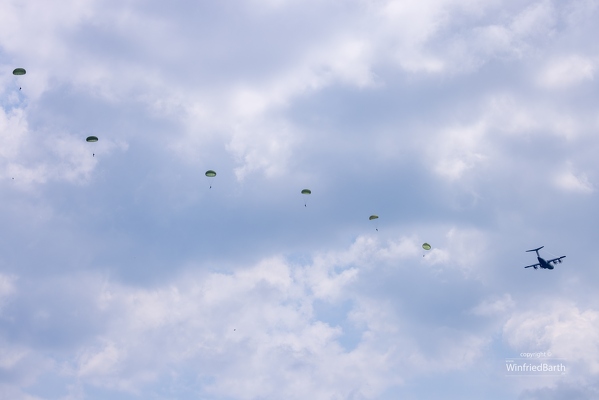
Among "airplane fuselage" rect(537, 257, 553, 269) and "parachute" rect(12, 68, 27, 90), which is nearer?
"parachute" rect(12, 68, 27, 90)

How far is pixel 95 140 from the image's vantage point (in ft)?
369

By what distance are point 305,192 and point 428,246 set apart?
91.1 feet

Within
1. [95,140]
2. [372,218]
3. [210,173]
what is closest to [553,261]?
[372,218]

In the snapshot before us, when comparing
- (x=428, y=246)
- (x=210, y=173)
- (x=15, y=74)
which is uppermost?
(x=15, y=74)

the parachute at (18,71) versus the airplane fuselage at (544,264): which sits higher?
the parachute at (18,71)

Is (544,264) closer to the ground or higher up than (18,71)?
closer to the ground

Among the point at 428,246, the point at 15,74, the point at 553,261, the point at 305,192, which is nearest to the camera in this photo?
the point at 15,74

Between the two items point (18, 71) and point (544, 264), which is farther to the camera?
point (544, 264)

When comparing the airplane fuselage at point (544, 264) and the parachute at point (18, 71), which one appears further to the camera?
the airplane fuselage at point (544, 264)

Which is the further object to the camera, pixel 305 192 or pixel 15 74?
pixel 305 192

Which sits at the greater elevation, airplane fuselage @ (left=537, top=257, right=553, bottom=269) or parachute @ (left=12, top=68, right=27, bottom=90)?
parachute @ (left=12, top=68, right=27, bottom=90)

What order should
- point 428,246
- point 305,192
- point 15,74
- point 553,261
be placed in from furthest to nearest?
point 553,261, point 428,246, point 305,192, point 15,74

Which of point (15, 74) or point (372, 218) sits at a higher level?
point (15, 74)

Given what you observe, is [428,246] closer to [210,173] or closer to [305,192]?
[305,192]
